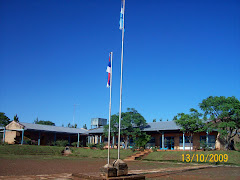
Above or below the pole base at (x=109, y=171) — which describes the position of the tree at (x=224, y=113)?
above

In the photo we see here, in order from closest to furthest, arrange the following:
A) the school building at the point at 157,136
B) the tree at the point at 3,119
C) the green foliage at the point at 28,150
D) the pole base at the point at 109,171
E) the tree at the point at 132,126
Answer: the pole base at the point at 109,171
the green foliage at the point at 28,150
the school building at the point at 157,136
the tree at the point at 132,126
the tree at the point at 3,119

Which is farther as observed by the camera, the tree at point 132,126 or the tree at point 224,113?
the tree at point 132,126

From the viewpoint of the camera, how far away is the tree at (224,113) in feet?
81.0

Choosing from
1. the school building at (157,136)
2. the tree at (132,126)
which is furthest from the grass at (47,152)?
the school building at (157,136)

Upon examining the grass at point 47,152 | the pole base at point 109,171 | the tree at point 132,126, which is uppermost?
the tree at point 132,126

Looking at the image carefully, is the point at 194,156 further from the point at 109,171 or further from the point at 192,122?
the point at 109,171

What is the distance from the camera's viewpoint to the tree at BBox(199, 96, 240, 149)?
971 inches

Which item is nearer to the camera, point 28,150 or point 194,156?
point 194,156

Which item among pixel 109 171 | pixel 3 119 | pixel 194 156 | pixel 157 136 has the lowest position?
pixel 194 156

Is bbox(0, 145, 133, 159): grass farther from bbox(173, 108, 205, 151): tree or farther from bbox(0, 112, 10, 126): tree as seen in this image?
bbox(0, 112, 10, 126): tree

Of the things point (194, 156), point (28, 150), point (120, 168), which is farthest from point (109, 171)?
point (28, 150)

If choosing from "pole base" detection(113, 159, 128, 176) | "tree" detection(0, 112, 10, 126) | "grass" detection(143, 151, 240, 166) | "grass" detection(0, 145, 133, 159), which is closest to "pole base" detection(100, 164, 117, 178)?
"pole base" detection(113, 159, 128, 176)

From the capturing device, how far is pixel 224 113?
25.2 meters

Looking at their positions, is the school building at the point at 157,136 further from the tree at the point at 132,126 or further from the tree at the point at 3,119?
Answer: the tree at the point at 3,119
